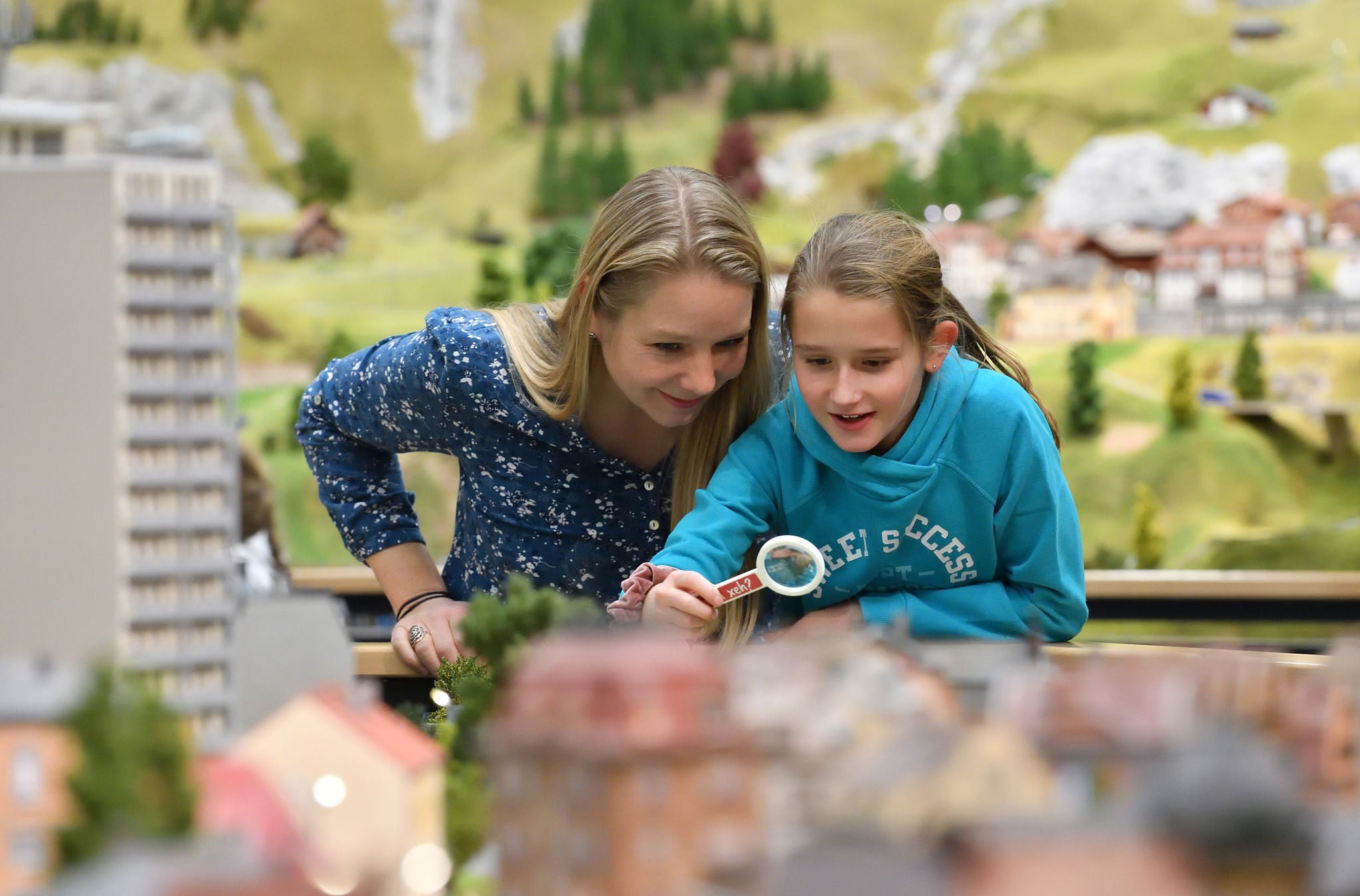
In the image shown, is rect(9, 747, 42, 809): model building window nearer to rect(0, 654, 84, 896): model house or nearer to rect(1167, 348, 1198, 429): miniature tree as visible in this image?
rect(0, 654, 84, 896): model house

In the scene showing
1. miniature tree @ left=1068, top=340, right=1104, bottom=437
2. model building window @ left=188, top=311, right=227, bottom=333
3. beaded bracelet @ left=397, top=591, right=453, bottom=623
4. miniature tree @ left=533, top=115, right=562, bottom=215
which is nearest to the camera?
beaded bracelet @ left=397, top=591, right=453, bottom=623

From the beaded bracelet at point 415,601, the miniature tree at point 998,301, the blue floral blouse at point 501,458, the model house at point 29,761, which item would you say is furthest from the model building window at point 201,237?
the model house at point 29,761

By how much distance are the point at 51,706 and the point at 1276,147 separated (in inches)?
228

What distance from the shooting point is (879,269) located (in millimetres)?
1497

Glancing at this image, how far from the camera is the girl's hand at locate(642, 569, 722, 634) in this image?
1257 mm

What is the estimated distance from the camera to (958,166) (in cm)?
565

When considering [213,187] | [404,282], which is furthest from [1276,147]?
[213,187]

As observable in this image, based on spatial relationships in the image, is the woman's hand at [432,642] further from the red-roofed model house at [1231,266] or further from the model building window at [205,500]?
the red-roofed model house at [1231,266]

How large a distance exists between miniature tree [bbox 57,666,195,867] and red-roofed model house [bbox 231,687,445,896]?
0.19 ft

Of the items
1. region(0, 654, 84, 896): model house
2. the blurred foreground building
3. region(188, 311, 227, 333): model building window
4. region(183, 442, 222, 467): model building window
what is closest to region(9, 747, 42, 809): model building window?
region(0, 654, 84, 896): model house

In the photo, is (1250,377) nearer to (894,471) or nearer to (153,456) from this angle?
(153,456)

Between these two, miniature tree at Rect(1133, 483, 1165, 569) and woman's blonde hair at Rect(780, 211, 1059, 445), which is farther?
miniature tree at Rect(1133, 483, 1165, 569)

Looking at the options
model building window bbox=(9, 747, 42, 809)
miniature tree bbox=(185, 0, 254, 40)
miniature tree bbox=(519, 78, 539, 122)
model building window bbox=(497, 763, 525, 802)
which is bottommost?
model building window bbox=(9, 747, 42, 809)

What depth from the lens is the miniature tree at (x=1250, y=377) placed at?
5320mm
